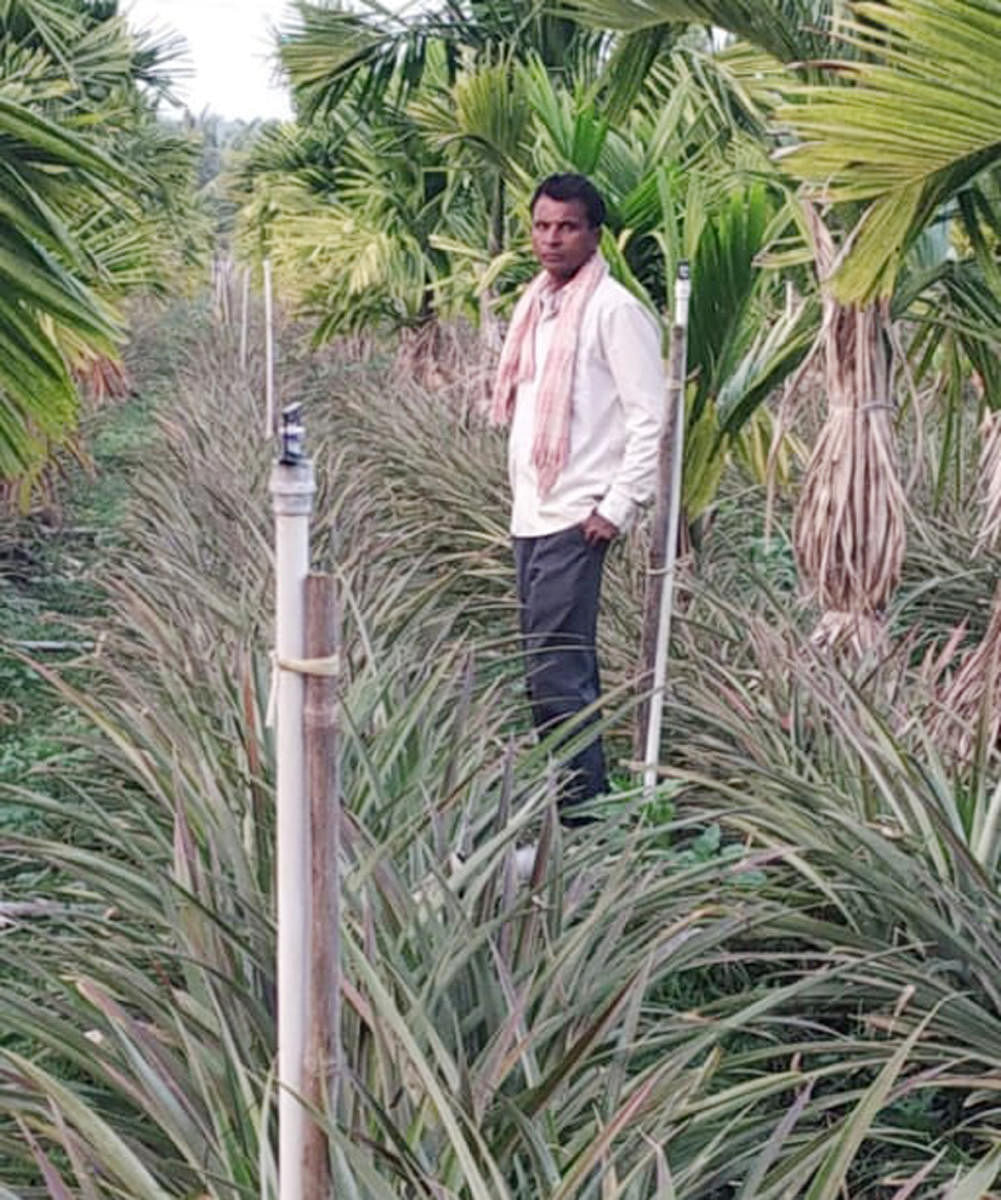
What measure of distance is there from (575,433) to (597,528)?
0.24m

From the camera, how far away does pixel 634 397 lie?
3.72 metres

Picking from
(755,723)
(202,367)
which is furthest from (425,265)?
(755,723)

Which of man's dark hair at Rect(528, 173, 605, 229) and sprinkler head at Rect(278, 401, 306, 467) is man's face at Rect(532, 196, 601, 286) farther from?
sprinkler head at Rect(278, 401, 306, 467)

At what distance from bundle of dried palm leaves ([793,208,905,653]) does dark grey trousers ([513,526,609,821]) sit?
0.70 metres

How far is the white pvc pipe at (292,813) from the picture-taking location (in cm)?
156

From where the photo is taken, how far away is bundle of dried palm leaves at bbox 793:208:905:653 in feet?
13.1

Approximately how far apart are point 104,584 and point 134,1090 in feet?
9.56

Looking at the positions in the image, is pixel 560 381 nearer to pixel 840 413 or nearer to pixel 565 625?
pixel 565 625

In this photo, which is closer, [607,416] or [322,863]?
[322,863]

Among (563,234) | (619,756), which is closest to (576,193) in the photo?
(563,234)

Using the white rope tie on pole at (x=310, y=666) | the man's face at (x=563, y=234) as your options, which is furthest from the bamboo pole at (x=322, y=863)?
the man's face at (x=563, y=234)

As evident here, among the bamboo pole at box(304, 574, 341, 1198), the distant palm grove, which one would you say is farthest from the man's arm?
the bamboo pole at box(304, 574, 341, 1198)

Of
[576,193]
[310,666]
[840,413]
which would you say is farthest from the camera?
[840,413]

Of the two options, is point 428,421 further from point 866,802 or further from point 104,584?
point 866,802
